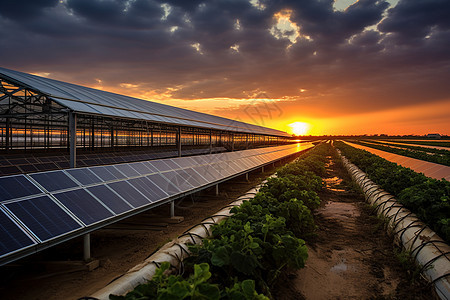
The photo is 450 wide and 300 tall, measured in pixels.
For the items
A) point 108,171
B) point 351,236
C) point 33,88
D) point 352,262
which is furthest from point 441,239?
point 33,88

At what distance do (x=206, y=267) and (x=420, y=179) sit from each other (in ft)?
32.4

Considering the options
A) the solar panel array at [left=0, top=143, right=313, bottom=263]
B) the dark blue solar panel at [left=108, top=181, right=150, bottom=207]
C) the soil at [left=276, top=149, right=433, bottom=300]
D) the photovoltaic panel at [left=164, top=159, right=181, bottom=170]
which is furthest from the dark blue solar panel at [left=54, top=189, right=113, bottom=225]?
the photovoltaic panel at [left=164, top=159, right=181, bottom=170]

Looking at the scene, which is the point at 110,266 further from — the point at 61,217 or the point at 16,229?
the point at 16,229

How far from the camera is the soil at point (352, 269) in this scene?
4.78 m

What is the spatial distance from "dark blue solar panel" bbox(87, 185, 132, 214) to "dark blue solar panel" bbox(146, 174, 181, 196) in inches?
84.3

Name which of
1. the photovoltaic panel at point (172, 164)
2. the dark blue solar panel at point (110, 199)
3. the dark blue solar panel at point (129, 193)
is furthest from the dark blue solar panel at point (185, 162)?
the dark blue solar panel at point (110, 199)

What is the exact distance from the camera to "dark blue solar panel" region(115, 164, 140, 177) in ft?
29.5

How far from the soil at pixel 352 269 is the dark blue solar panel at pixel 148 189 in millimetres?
5056

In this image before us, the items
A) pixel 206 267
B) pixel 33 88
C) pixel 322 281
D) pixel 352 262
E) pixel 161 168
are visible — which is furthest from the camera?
pixel 161 168

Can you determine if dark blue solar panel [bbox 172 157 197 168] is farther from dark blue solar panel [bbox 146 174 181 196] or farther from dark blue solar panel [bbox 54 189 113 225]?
dark blue solar panel [bbox 54 189 113 225]

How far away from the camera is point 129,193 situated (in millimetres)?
7840

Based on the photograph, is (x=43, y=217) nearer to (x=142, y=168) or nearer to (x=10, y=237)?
(x=10, y=237)

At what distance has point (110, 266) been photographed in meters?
6.26

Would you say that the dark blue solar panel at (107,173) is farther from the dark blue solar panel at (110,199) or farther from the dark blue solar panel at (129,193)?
the dark blue solar panel at (110,199)
